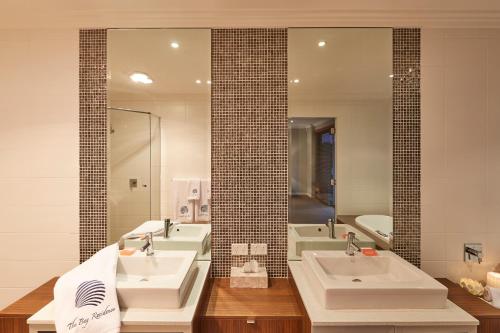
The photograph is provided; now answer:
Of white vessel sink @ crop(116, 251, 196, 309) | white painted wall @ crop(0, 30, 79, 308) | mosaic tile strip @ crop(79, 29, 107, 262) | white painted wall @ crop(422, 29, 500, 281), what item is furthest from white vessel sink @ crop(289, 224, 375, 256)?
white painted wall @ crop(0, 30, 79, 308)

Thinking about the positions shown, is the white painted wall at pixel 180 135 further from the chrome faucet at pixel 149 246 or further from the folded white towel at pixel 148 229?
the chrome faucet at pixel 149 246

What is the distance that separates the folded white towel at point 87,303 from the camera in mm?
1024

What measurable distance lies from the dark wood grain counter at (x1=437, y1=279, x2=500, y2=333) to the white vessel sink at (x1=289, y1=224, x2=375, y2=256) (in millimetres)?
474

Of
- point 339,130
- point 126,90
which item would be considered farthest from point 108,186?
point 339,130

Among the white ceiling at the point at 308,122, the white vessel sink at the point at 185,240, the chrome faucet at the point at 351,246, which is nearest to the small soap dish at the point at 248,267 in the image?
the white vessel sink at the point at 185,240

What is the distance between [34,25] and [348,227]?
2.42 meters

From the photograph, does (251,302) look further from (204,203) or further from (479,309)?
(479,309)

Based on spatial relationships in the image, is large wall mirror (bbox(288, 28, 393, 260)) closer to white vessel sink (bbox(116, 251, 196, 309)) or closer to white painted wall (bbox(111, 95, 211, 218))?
white painted wall (bbox(111, 95, 211, 218))

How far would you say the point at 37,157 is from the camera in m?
1.59

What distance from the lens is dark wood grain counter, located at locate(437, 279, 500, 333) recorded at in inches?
47.3

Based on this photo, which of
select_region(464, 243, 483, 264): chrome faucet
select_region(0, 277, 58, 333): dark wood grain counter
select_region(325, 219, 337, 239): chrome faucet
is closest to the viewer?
select_region(0, 277, 58, 333): dark wood grain counter

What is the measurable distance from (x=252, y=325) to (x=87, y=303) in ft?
2.45

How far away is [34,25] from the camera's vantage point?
1592 mm

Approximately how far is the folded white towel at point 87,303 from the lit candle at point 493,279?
6.53ft
